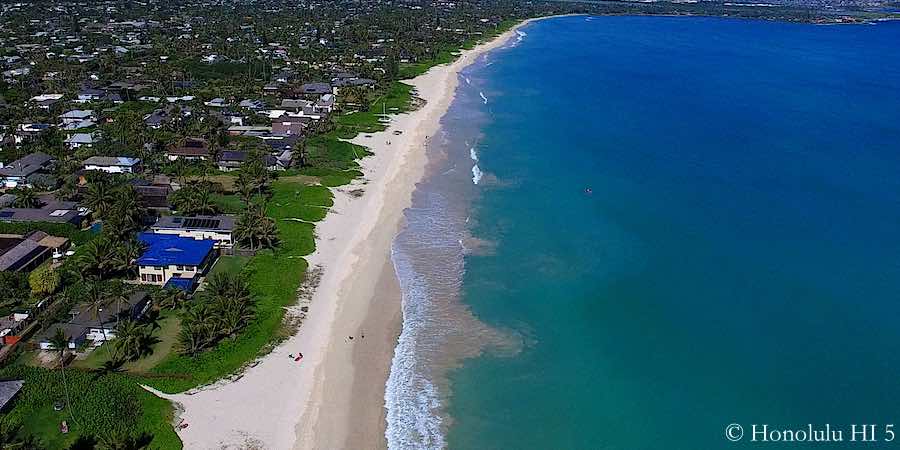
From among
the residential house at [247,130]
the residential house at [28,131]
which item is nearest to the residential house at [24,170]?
the residential house at [28,131]

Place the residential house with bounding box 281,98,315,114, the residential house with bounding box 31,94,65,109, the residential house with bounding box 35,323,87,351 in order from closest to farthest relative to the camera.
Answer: the residential house with bounding box 35,323,87,351, the residential house with bounding box 31,94,65,109, the residential house with bounding box 281,98,315,114

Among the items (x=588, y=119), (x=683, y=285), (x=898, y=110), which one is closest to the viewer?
(x=683, y=285)

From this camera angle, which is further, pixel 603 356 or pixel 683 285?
pixel 683 285

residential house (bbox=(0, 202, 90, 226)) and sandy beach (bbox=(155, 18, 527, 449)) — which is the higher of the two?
residential house (bbox=(0, 202, 90, 226))

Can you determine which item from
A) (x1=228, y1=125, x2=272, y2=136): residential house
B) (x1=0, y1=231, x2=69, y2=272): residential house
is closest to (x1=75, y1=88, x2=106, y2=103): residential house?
(x1=228, y1=125, x2=272, y2=136): residential house

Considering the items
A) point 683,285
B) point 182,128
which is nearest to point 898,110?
point 683,285

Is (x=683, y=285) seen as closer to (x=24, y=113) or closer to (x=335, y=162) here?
(x=335, y=162)

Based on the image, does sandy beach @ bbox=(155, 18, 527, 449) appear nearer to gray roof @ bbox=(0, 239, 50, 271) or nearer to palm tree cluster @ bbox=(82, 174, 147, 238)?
palm tree cluster @ bbox=(82, 174, 147, 238)

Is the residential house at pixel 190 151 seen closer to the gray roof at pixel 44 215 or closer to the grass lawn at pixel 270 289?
the grass lawn at pixel 270 289
